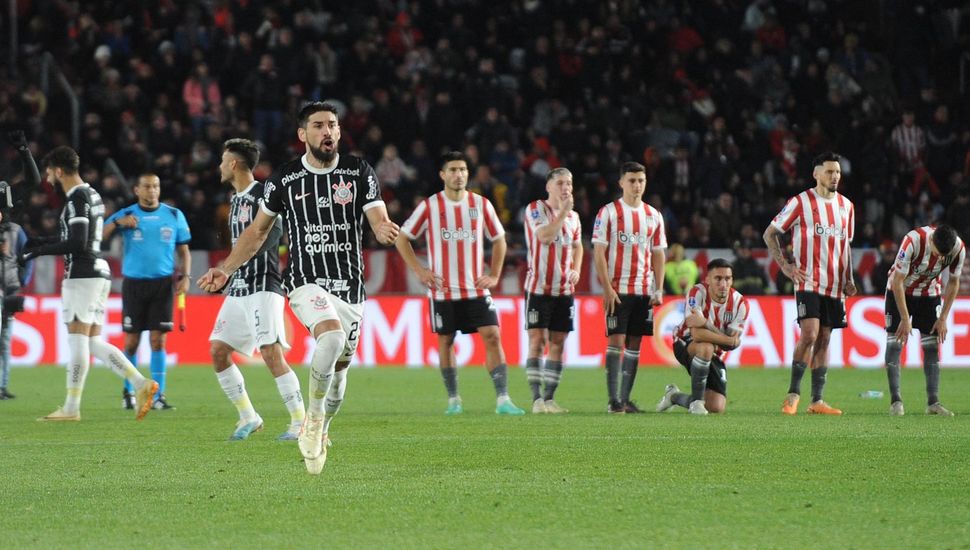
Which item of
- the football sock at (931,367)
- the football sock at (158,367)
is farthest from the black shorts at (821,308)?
the football sock at (158,367)

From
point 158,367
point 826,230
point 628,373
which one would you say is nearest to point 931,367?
point 826,230

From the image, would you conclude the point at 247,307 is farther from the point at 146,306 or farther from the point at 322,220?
the point at 146,306

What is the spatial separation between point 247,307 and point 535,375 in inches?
136

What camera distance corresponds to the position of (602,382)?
17.3 m

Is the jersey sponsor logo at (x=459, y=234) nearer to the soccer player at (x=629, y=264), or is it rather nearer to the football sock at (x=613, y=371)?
the soccer player at (x=629, y=264)

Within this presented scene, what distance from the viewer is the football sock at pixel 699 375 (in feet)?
41.1

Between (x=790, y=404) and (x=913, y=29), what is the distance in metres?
16.5

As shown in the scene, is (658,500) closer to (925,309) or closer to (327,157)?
(327,157)

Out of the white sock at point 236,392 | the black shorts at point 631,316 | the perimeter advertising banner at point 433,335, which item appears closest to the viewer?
the white sock at point 236,392

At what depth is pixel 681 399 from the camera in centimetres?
1274

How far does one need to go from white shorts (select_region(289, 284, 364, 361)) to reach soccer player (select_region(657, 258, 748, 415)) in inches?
190

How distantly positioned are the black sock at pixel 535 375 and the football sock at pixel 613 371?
25.0 inches

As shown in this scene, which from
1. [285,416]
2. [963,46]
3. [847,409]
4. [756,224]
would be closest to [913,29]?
[963,46]

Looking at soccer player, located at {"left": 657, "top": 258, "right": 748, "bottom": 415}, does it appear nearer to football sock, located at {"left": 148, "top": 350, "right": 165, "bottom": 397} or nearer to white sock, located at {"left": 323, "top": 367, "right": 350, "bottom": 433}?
white sock, located at {"left": 323, "top": 367, "right": 350, "bottom": 433}
